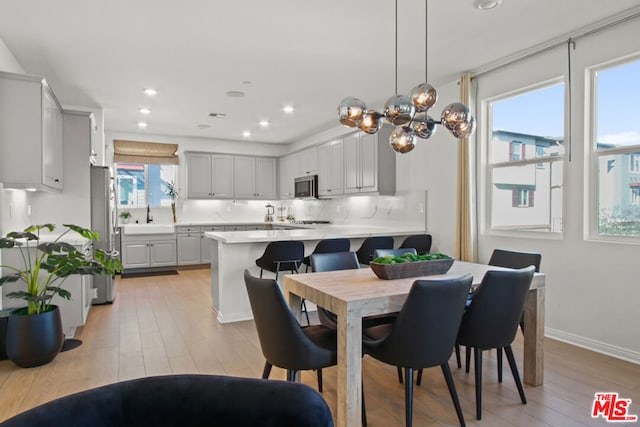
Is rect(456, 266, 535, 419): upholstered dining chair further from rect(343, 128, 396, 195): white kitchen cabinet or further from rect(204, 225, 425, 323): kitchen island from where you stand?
rect(343, 128, 396, 195): white kitchen cabinet

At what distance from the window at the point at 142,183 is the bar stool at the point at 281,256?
4.87 meters

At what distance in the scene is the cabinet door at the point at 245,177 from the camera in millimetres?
8352

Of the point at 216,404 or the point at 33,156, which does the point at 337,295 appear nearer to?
the point at 216,404

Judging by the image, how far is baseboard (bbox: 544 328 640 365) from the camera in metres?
3.10

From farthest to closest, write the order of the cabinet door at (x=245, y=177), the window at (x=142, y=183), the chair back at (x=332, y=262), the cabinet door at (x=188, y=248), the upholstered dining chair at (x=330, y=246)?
the cabinet door at (x=245, y=177)
the window at (x=142, y=183)
the cabinet door at (x=188, y=248)
the upholstered dining chair at (x=330, y=246)
the chair back at (x=332, y=262)

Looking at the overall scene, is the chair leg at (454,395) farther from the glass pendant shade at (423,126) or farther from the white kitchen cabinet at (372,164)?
the white kitchen cabinet at (372,164)

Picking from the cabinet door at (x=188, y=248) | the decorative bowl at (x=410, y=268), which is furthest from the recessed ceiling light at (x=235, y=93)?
the decorative bowl at (x=410, y=268)

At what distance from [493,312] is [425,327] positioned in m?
0.54

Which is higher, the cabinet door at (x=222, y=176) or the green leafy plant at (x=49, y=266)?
the cabinet door at (x=222, y=176)

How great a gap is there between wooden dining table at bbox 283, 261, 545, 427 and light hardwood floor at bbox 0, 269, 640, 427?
0.30 metres

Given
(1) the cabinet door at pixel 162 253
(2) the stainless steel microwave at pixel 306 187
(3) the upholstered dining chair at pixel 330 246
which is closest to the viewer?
(3) the upholstered dining chair at pixel 330 246

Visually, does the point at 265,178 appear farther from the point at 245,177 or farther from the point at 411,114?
the point at 411,114

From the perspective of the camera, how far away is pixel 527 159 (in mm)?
4008

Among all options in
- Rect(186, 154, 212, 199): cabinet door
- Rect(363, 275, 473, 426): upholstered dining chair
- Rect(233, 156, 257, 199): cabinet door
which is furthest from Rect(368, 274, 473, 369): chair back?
Rect(233, 156, 257, 199): cabinet door
